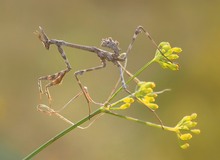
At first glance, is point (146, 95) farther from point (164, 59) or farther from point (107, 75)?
point (107, 75)

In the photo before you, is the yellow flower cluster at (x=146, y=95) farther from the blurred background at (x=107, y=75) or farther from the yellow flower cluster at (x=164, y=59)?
the blurred background at (x=107, y=75)

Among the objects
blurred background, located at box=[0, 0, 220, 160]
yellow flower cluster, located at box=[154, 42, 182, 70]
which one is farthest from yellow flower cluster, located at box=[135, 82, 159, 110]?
blurred background, located at box=[0, 0, 220, 160]

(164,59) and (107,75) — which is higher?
(107,75)

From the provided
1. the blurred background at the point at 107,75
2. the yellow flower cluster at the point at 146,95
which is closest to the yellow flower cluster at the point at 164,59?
the yellow flower cluster at the point at 146,95

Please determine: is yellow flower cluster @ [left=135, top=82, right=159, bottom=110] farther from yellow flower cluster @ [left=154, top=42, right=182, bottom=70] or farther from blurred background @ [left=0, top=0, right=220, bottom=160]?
blurred background @ [left=0, top=0, right=220, bottom=160]

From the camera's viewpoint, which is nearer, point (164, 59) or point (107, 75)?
point (164, 59)

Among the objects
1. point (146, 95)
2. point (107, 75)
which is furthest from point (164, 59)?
point (107, 75)

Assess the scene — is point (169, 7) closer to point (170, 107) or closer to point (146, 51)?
point (146, 51)

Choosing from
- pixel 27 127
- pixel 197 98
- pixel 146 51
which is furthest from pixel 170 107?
pixel 27 127
